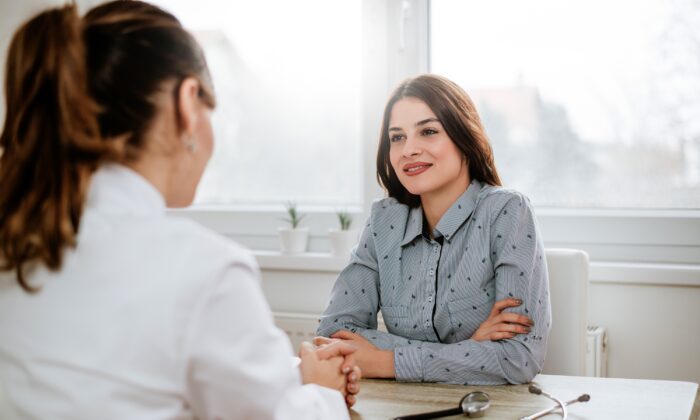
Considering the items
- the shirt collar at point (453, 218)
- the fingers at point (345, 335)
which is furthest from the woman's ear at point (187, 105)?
the shirt collar at point (453, 218)

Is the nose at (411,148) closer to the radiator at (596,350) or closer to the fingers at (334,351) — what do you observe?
the fingers at (334,351)

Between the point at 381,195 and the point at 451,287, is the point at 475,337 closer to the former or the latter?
the point at 451,287

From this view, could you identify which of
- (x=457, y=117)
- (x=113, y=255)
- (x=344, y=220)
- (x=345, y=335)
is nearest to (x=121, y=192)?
(x=113, y=255)

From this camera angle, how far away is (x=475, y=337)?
1.62 metres

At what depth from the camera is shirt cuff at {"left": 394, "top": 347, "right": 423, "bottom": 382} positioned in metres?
1.48

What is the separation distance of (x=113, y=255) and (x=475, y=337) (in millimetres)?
1028

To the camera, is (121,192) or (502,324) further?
(502,324)

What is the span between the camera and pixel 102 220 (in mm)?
788

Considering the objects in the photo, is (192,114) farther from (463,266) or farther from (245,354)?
(463,266)

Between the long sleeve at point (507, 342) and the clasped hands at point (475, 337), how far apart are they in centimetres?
1

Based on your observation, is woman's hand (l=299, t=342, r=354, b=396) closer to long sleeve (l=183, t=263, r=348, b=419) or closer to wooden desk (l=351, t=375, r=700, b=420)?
wooden desk (l=351, t=375, r=700, b=420)

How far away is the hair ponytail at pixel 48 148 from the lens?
2.57ft

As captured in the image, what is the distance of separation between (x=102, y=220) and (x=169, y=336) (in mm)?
149

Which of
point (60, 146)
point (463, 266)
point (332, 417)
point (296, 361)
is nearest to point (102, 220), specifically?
point (60, 146)
